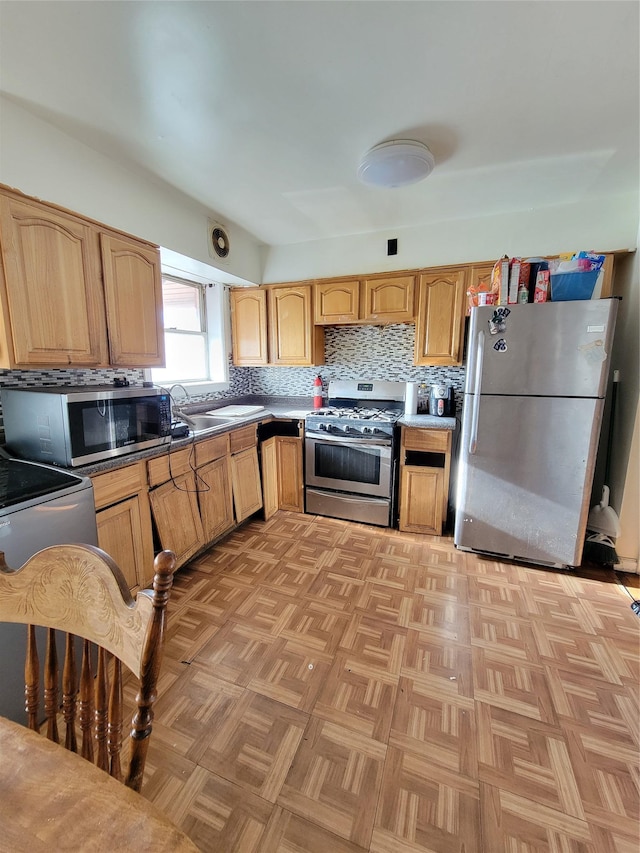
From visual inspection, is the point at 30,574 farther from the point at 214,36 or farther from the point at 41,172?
the point at 41,172

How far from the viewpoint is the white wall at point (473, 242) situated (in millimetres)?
2441

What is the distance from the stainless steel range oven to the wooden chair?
228 cm

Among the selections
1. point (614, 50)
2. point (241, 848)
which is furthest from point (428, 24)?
point (241, 848)

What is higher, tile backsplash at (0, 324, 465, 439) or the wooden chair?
tile backsplash at (0, 324, 465, 439)

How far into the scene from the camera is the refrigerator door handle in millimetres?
2266

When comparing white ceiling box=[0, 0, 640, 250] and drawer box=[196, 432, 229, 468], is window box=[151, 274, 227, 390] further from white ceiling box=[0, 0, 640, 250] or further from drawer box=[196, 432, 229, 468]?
white ceiling box=[0, 0, 640, 250]

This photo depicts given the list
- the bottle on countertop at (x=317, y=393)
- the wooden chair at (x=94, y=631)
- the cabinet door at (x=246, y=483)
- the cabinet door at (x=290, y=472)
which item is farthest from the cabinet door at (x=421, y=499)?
the wooden chair at (x=94, y=631)

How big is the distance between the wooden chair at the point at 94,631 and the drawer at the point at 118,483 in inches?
37.4

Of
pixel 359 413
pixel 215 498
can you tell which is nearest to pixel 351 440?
pixel 359 413

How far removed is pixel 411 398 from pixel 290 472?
4.02 ft

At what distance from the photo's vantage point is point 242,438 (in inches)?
109

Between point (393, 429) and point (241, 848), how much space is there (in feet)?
7.34

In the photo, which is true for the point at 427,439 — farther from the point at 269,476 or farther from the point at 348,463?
the point at 269,476

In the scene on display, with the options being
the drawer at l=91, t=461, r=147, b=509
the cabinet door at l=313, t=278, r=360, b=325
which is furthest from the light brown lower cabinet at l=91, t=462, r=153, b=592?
the cabinet door at l=313, t=278, r=360, b=325
